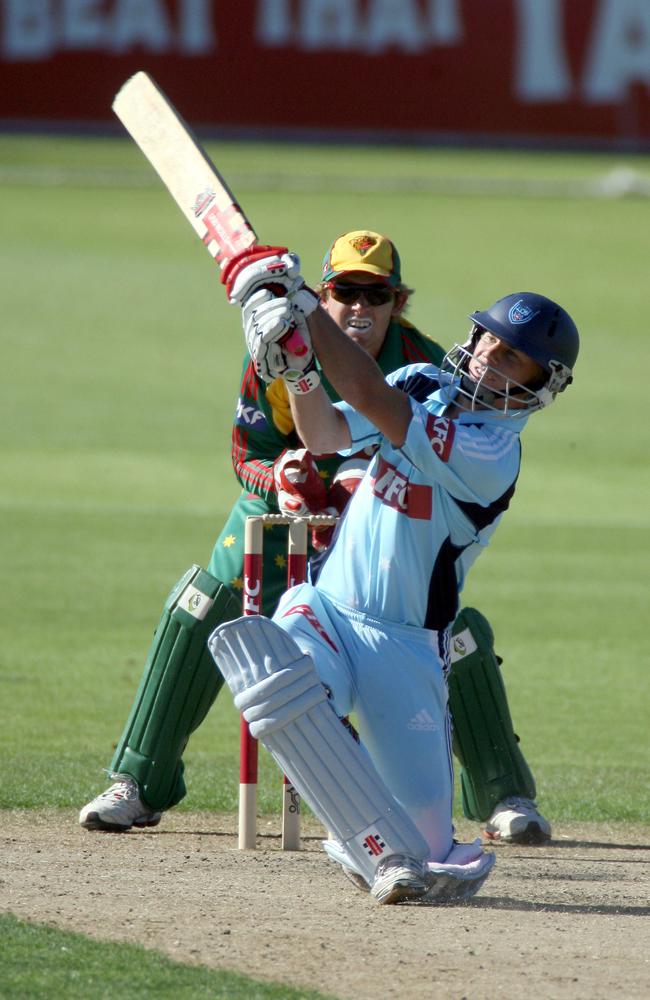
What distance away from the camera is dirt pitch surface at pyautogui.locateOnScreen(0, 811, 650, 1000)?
12.8 ft

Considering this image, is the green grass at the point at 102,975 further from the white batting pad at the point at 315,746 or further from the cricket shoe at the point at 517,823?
the cricket shoe at the point at 517,823

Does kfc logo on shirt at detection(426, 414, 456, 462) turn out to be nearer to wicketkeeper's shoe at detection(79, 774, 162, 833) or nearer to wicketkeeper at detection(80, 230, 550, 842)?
wicketkeeper at detection(80, 230, 550, 842)

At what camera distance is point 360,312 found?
18.6ft

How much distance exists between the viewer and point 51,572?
9.86 metres

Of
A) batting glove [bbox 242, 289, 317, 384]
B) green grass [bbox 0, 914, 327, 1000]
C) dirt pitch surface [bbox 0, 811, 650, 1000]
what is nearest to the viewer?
green grass [bbox 0, 914, 327, 1000]

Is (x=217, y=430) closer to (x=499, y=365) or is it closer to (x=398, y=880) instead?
(x=499, y=365)

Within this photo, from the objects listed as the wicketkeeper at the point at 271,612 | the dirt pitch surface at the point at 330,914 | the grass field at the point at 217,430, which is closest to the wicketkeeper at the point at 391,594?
the dirt pitch surface at the point at 330,914

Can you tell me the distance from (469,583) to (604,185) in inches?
822

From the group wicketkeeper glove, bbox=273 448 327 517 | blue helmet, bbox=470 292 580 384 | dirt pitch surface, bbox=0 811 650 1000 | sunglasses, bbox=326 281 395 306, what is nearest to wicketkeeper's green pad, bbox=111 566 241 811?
dirt pitch surface, bbox=0 811 650 1000

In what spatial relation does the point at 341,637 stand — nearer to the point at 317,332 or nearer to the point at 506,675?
the point at 317,332

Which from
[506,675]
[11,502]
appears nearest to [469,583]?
[506,675]

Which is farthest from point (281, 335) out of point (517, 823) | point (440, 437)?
point (517, 823)

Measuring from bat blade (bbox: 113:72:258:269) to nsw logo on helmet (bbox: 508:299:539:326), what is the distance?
28.7 inches

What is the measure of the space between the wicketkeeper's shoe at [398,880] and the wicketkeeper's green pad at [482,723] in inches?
47.7
